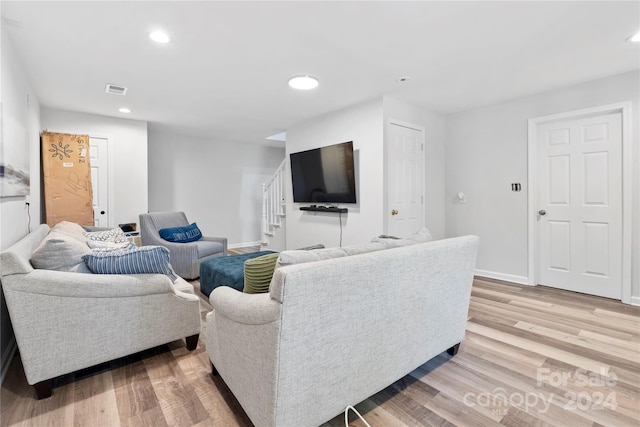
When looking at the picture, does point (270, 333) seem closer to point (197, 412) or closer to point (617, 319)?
point (197, 412)

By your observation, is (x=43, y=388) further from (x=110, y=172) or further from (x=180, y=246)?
(x=110, y=172)

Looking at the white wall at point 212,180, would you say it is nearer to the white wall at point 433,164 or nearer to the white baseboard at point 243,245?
the white baseboard at point 243,245

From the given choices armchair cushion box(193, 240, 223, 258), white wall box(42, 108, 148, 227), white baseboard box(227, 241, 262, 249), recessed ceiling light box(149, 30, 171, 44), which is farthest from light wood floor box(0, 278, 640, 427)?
white baseboard box(227, 241, 262, 249)

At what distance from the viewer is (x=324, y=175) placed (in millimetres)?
4203

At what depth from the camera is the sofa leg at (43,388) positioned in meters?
1.59

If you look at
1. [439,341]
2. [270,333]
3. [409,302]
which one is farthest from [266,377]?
[439,341]

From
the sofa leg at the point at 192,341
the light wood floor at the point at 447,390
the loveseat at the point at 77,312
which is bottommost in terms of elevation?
the light wood floor at the point at 447,390

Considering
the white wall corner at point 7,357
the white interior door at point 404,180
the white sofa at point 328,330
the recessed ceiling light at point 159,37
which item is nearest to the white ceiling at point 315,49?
the recessed ceiling light at point 159,37

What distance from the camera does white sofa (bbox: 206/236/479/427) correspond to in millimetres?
1145

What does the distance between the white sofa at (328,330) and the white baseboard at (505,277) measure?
268cm

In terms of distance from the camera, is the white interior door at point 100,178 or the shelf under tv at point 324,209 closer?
the shelf under tv at point 324,209

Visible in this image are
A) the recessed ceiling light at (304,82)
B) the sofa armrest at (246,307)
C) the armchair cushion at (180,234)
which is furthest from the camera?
the armchair cushion at (180,234)

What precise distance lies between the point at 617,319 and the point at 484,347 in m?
1.55

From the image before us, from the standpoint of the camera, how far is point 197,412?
1514 millimetres
